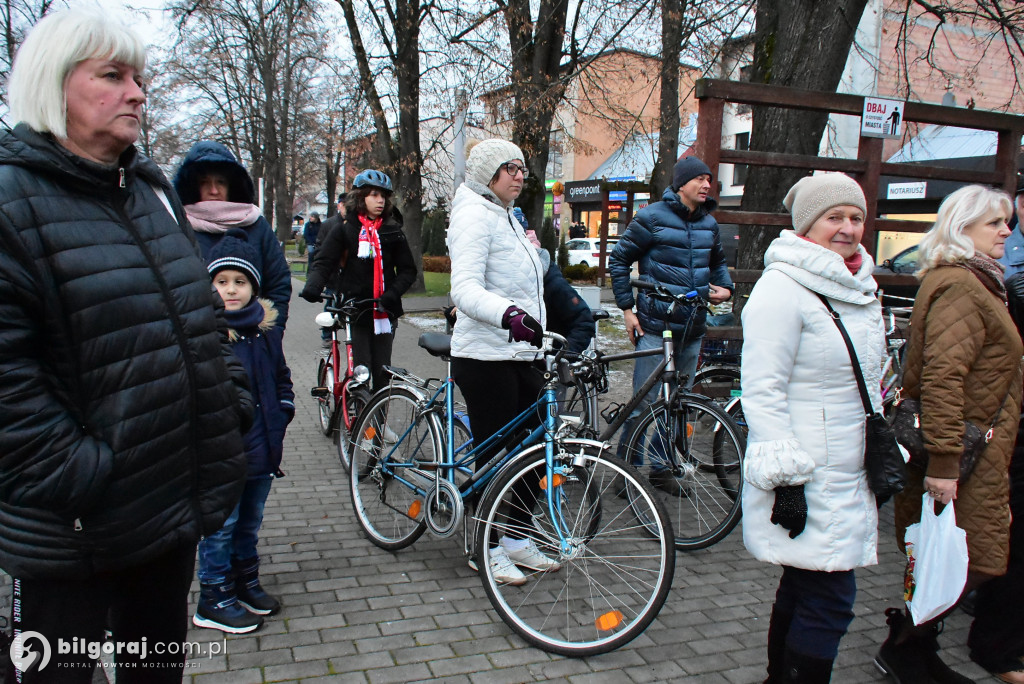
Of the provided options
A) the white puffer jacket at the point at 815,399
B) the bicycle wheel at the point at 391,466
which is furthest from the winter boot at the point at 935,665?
the bicycle wheel at the point at 391,466

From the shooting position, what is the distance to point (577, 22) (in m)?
13.3

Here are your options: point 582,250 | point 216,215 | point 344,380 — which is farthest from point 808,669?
point 582,250

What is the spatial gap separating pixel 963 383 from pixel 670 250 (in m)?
2.53

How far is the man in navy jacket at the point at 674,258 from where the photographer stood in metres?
5.11

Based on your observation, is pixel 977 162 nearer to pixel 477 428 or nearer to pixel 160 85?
pixel 477 428

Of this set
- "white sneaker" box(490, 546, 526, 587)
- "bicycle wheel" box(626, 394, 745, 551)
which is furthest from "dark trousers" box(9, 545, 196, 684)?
"bicycle wheel" box(626, 394, 745, 551)

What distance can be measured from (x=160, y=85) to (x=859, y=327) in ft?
90.4

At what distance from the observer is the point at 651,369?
16.5 ft

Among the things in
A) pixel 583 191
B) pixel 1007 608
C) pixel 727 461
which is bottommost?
pixel 1007 608

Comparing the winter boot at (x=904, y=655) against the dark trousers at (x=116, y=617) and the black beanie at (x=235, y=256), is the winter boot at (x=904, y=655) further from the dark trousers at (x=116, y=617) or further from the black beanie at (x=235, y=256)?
the black beanie at (x=235, y=256)

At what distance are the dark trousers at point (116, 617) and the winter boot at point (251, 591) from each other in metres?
1.34

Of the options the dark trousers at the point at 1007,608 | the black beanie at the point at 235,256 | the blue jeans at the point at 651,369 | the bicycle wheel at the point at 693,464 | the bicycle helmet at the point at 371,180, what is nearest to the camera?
the dark trousers at the point at 1007,608

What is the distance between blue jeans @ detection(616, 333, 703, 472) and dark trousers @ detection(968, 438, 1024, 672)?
163cm

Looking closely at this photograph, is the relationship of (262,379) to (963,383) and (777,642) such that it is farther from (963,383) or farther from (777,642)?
(963,383)
